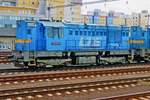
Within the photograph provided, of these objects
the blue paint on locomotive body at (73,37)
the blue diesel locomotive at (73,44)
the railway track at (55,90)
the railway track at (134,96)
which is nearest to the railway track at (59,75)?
the railway track at (55,90)

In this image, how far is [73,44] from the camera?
24047 millimetres

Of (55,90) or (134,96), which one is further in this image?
(55,90)

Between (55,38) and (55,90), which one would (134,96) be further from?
(55,38)

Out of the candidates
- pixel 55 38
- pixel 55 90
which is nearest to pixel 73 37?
pixel 55 38

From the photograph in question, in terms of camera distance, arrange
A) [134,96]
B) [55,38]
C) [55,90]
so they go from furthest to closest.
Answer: [55,38] < [55,90] < [134,96]

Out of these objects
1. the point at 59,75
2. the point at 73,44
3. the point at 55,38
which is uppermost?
the point at 55,38

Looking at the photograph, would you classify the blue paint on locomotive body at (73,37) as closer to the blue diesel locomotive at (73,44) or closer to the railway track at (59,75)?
the blue diesel locomotive at (73,44)

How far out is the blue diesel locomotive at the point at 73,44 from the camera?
22.1 metres

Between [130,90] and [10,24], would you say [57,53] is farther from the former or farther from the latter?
[10,24]

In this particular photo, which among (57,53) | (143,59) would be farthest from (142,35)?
(57,53)

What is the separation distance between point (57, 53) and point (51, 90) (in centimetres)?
1021

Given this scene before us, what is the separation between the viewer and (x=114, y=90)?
14102 millimetres

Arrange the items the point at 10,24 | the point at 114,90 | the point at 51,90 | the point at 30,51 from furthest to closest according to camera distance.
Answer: the point at 10,24
the point at 30,51
the point at 114,90
the point at 51,90

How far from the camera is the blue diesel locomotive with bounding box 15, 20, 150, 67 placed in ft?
72.4
